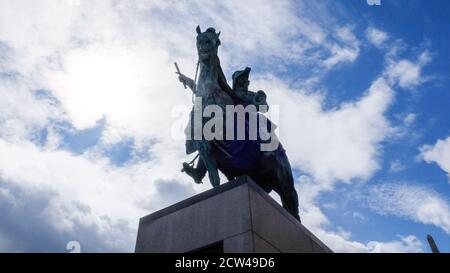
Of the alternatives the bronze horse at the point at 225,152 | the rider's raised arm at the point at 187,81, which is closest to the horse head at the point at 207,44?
the bronze horse at the point at 225,152

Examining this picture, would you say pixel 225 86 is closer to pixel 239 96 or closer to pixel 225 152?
pixel 239 96

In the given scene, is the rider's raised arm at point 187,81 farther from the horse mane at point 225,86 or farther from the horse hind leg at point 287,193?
the horse hind leg at point 287,193

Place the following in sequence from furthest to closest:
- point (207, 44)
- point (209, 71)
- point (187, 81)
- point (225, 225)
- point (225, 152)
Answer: point (187, 81) < point (207, 44) < point (209, 71) < point (225, 152) < point (225, 225)

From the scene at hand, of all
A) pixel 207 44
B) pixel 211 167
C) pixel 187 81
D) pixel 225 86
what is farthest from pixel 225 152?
pixel 207 44

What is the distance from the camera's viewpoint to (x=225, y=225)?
6.87 meters

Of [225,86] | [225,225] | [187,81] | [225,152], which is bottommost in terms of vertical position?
[225,225]

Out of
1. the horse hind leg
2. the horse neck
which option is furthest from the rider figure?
the horse hind leg

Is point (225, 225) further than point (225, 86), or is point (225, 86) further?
point (225, 86)

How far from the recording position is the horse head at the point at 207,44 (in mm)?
10164

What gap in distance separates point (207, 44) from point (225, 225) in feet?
15.4

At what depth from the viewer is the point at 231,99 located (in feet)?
33.2

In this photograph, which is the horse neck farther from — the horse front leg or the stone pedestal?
the stone pedestal
